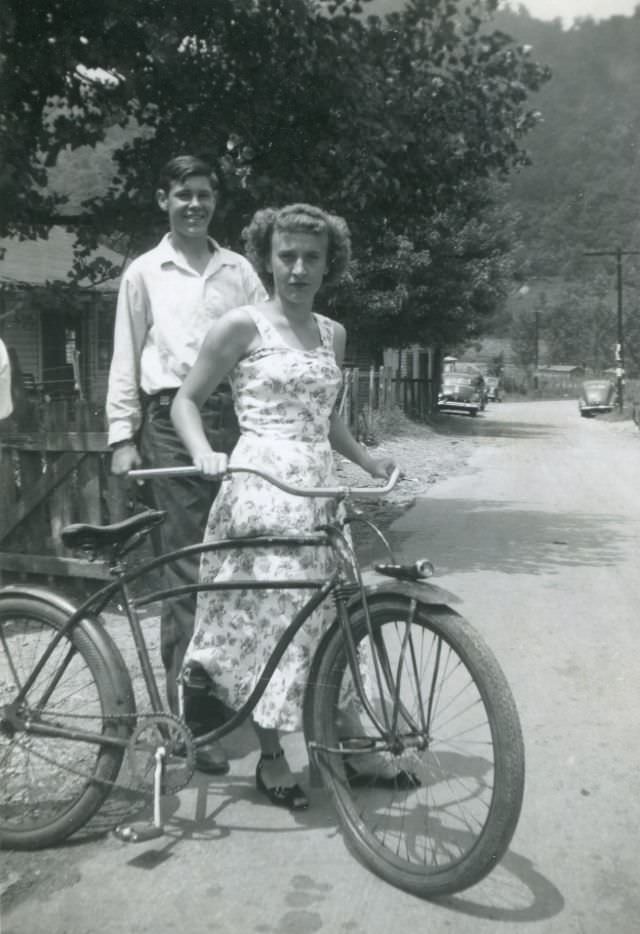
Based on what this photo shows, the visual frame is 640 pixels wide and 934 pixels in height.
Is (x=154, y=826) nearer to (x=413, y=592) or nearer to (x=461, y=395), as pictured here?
(x=413, y=592)

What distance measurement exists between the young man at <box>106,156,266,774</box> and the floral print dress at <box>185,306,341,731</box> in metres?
0.39

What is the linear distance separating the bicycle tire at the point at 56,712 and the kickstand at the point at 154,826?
0.13 m

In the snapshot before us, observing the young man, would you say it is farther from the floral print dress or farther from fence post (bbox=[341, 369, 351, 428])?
fence post (bbox=[341, 369, 351, 428])

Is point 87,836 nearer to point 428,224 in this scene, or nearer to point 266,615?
point 266,615

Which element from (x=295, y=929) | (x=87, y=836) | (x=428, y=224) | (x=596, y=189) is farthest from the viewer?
(x=428, y=224)

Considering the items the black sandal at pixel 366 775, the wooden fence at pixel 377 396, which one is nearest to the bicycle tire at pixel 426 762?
the black sandal at pixel 366 775

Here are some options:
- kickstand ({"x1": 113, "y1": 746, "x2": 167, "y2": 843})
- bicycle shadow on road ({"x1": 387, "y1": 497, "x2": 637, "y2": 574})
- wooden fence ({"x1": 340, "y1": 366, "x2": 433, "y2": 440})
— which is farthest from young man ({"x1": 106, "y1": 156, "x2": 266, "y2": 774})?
wooden fence ({"x1": 340, "y1": 366, "x2": 433, "y2": 440})

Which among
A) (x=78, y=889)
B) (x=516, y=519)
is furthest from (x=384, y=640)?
(x=516, y=519)

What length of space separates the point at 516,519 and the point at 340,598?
8.09 m

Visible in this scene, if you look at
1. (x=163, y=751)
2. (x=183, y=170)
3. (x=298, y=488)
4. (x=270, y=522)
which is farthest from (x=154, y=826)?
(x=183, y=170)

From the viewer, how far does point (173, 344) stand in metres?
4.09

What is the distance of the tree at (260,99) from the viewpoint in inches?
284

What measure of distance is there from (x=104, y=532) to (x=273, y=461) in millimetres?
588

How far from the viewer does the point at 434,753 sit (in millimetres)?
3584
